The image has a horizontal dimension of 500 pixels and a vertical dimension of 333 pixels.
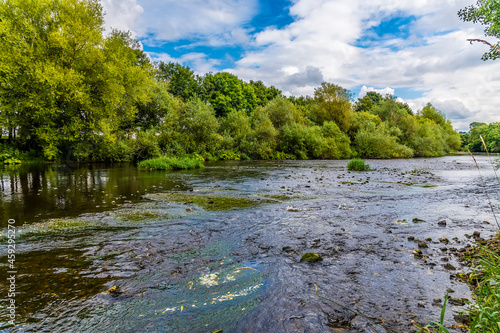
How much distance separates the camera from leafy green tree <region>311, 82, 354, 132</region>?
66613 millimetres

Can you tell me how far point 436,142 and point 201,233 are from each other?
7398 cm

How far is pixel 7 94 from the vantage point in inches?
1078

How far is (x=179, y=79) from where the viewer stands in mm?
66375

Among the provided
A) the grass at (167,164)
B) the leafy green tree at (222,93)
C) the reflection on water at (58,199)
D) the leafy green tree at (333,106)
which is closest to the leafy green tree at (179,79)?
the leafy green tree at (222,93)

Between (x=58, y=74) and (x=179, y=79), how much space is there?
42.6 m

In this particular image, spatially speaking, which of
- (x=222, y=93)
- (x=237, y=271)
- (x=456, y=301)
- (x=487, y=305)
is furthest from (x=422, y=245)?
(x=222, y=93)

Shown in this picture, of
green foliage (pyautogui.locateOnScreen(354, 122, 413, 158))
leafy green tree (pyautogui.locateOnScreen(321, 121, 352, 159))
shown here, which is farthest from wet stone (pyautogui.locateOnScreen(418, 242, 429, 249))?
green foliage (pyautogui.locateOnScreen(354, 122, 413, 158))

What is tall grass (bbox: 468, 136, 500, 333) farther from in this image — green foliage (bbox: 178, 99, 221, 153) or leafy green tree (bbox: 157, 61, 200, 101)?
Answer: leafy green tree (bbox: 157, 61, 200, 101)

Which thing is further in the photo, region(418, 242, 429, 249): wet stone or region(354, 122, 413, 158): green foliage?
region(354, 122, 413, 158): green foliage

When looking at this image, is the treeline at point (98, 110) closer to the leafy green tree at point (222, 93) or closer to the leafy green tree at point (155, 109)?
the leafy green tree at point (155, 109)

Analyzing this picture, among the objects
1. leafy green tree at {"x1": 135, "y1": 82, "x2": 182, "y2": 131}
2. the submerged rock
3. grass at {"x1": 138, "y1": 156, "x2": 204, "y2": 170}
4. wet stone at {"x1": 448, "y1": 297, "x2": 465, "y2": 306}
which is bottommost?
wet stone at {"x1": 448, "y1": 297, "x2": 465, "y2": 306}

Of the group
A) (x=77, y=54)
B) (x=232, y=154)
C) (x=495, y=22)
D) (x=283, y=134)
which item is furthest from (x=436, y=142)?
(x=77, y=54)

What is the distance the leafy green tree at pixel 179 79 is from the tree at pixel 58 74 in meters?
32.8

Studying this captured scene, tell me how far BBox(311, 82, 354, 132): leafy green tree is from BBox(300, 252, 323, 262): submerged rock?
212 feet
